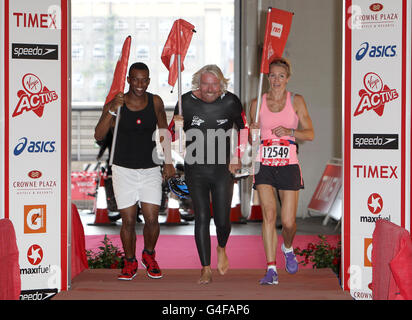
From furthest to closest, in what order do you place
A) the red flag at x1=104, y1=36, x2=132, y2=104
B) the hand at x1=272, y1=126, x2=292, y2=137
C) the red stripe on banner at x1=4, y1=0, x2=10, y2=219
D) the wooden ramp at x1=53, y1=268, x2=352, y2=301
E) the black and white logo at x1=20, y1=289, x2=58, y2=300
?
the red flag at x1=104, y1=36, x2=132, y2=104 → the hand at x1=272, y1=126, x2=292, y2=137 → the black and white logo at x1=20, y1=289, x2=58, y2=300 → the red stripe on banner at x1=4, y1=0, x2=10, y2=219 → the wooden ramp at x1=53, y1=268, x2=352, y2=301

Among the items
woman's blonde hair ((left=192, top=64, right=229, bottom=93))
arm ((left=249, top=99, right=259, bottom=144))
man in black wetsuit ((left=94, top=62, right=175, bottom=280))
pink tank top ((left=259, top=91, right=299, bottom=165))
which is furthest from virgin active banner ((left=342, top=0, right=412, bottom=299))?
man in black wetsuit ((left=94, top=62, right=175, bottom=280))

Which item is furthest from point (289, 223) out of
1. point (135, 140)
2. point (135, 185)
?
point (135, 140)

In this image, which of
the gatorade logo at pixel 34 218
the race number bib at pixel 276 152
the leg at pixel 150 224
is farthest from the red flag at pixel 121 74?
the race number bib at pixel 276 152

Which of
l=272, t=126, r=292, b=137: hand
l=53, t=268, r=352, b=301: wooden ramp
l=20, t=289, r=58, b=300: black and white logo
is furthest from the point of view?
Answer: l=272, t=126, r=292, b=137: hand

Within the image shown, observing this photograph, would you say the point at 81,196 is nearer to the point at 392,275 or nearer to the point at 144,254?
the point at 144,254

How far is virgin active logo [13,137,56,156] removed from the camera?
5.01 meters

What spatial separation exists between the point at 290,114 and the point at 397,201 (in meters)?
1.11

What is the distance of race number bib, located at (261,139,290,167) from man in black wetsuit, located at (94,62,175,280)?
84 cm

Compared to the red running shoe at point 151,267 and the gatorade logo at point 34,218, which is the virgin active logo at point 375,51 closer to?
the red running shoe at point 151,267

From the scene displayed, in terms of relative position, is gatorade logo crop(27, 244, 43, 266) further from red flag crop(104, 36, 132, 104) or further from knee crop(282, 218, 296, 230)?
knee crop(282, 218, 296, 230)

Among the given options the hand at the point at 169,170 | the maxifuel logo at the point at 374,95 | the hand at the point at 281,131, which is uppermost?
the maxifuel logo at the point at 374,95

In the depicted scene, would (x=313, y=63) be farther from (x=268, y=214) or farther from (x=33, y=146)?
(x=33, y=146)

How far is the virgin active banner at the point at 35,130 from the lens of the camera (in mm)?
4965

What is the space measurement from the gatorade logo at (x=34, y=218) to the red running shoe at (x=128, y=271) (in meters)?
0.80
